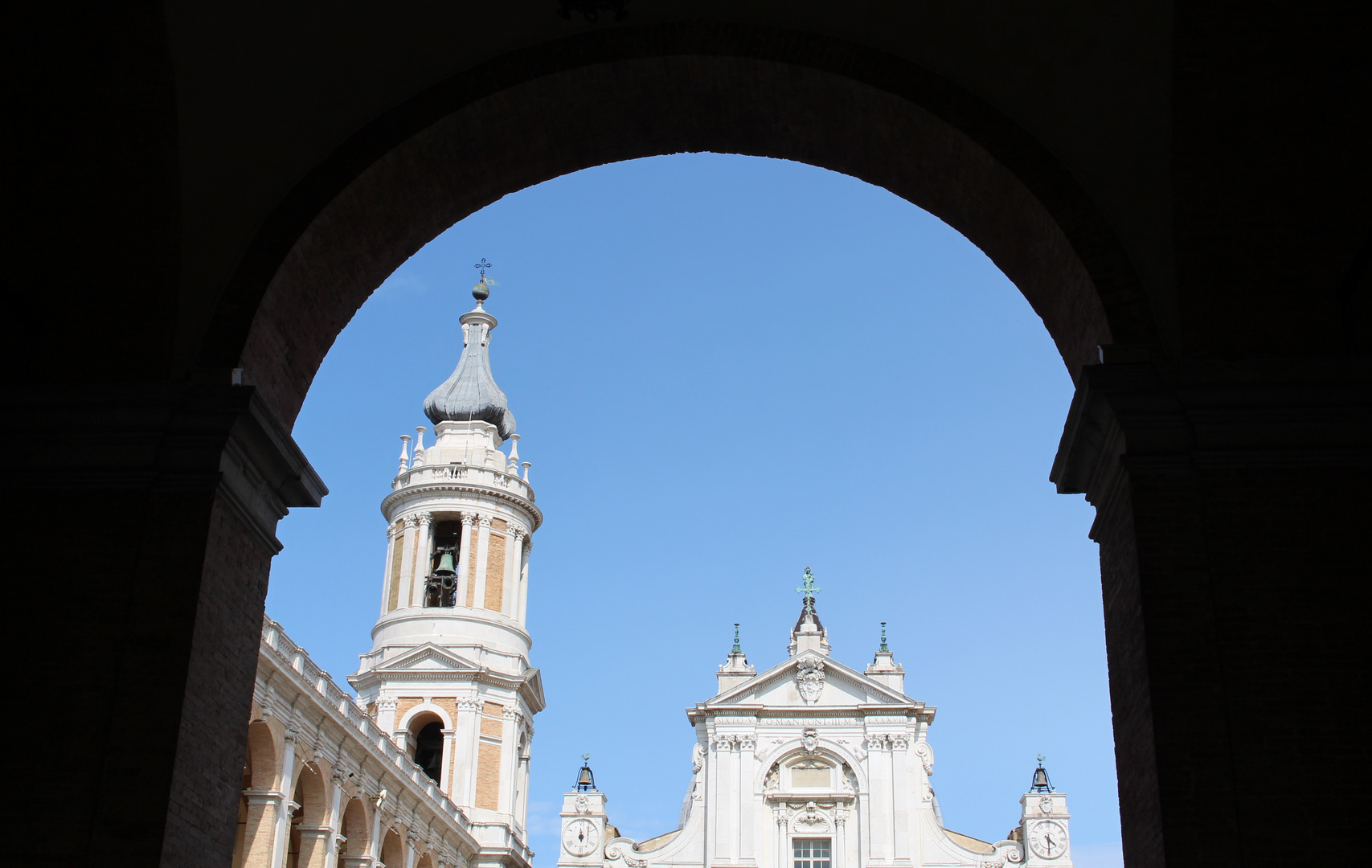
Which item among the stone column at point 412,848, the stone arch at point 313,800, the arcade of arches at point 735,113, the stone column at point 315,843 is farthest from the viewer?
the stone column at point 412,848

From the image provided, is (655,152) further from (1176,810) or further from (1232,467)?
(1176,810)

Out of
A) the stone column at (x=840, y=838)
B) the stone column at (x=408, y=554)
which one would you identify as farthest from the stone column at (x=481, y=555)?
the stone column at (x=840, y=838)

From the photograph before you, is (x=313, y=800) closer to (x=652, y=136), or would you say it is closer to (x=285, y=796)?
(x=285, y=796)

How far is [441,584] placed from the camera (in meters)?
36.2

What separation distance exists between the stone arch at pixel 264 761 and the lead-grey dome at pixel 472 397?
60.8 feet

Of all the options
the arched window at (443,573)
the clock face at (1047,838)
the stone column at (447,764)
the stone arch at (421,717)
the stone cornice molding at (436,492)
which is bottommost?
the clock face at (1047,838)

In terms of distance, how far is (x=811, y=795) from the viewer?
127 ft

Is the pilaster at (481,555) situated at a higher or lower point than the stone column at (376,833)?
higher

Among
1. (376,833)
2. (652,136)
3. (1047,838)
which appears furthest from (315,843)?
(1047,838)

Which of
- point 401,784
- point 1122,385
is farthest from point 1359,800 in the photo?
point 401,784

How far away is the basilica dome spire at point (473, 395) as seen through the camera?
39531mm

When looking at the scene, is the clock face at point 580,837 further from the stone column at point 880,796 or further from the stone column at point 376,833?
the stone column at point 376,833

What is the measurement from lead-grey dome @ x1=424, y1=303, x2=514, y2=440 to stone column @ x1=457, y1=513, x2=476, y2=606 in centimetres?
370

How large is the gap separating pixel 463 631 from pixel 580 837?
686cm
